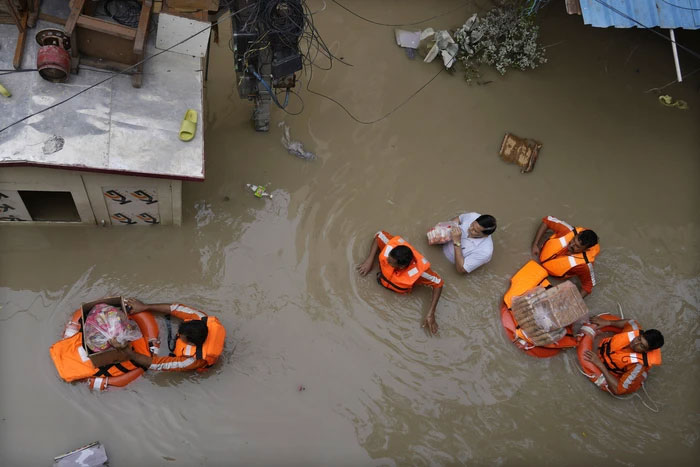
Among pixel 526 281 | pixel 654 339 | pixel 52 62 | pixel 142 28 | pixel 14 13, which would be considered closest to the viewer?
pixel 52 62

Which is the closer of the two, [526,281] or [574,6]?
[526,281]

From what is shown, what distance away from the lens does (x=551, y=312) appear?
539 cm

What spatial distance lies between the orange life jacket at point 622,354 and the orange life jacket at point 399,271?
2.06m

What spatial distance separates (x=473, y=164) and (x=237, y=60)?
10.4 feet

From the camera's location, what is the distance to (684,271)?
6645 millimetres

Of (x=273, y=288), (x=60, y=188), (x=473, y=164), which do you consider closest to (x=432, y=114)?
(x=473, y=164)

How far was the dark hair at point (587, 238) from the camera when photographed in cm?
562

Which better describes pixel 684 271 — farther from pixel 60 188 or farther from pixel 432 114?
pixel 60 188

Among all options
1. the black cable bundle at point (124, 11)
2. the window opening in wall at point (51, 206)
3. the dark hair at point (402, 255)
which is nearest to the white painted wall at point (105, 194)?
the window opening in wall at point (51, 206)

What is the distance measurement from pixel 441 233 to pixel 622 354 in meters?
2.18

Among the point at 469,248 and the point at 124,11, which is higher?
the point at 124,11

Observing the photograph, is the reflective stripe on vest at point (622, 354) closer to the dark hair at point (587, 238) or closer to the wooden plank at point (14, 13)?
the dark hair at point (587, 238)

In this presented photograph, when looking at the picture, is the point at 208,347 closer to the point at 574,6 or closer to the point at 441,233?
the point at 441,233

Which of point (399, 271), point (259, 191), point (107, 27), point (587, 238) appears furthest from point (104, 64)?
point (587, 238)
